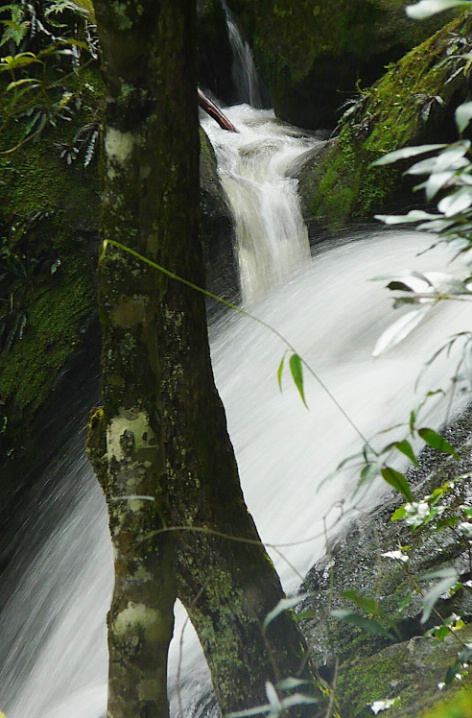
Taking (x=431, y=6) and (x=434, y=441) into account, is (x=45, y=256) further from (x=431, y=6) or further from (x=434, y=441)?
(x=431, y=6)

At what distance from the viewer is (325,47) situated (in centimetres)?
794

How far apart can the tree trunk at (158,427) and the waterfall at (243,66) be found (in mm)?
7591

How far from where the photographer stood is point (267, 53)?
28.6ft

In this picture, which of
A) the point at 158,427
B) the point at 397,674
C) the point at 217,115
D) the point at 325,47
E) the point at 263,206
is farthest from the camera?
the point at 325,47

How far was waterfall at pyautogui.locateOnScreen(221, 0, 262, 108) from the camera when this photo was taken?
9.27 m

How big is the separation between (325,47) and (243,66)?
1.70 meters

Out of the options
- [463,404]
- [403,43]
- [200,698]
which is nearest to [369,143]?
[403,43]

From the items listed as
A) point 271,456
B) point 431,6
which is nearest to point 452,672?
point 431,6

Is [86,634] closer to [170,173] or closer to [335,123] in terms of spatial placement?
[170,173]

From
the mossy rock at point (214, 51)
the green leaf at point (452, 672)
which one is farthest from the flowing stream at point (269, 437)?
the mossy rock at point (214, 51)

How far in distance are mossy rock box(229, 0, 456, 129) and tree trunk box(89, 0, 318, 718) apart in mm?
5951

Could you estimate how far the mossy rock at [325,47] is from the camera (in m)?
7.63

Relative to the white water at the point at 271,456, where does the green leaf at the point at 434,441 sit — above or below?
above

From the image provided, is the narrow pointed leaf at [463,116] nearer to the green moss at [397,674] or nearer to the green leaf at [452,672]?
the green leaf at [452,672]
